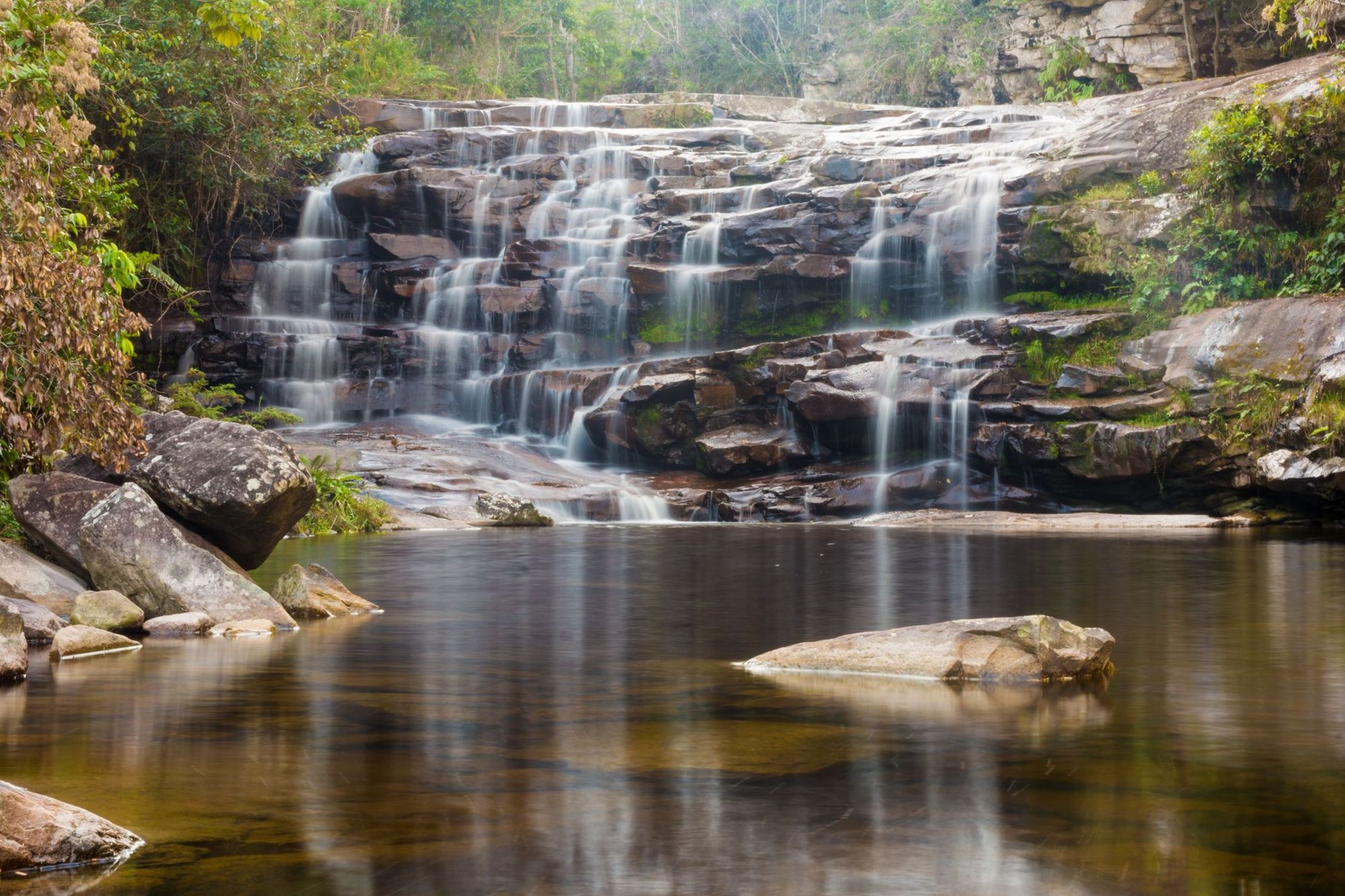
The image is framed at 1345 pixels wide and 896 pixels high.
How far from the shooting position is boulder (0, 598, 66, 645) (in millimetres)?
7414

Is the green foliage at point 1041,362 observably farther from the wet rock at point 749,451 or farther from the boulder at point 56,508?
the boulder at point 56,508

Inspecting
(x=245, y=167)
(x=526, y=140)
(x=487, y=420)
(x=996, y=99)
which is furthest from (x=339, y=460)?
(x=996, y=99)

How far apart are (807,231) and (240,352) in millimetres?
13416

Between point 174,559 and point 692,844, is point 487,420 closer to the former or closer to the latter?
point 174,559

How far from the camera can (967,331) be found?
24703mm

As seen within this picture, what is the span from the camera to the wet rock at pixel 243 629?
8039 mm

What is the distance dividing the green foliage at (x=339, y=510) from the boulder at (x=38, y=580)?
9.62m

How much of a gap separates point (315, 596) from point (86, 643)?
208 cm

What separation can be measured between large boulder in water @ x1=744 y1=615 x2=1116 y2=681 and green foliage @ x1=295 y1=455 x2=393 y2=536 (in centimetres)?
1352

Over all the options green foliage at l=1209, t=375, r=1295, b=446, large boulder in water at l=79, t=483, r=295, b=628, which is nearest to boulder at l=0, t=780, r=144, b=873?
large boulder in water at l=79, t=483, r=295, b=628

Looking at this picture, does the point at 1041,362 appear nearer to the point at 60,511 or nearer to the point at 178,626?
the point at 60,511

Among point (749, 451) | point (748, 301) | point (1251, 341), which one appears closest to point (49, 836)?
point (749, 451)

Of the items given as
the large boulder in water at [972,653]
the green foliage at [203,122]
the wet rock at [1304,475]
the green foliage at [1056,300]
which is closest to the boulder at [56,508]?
the large boulder in water at [972,653]

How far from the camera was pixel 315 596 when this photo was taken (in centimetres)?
913
